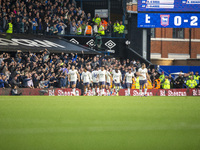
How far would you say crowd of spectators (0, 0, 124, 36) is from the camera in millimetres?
28656

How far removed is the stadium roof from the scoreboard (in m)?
4.72

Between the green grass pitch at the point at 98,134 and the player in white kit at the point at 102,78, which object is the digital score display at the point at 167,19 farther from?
the green grass pitch at the point at 98,134

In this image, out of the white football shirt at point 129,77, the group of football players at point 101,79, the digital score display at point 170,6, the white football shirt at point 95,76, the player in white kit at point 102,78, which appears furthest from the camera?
the digital score display at point 170,6

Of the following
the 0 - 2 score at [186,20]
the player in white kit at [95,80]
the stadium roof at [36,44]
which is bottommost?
the player in white kit at [95,80]

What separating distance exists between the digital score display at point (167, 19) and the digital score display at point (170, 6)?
36cm

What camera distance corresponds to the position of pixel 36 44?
27.9 meters

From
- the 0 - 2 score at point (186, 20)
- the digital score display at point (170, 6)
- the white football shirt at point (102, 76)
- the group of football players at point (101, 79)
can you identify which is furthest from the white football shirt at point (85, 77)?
the 0 - 2 score at point (186, 20)

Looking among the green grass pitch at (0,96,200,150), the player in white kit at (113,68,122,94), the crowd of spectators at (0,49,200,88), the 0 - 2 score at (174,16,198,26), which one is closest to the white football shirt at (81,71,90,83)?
the crowd of spectators at (0,49,200,88)

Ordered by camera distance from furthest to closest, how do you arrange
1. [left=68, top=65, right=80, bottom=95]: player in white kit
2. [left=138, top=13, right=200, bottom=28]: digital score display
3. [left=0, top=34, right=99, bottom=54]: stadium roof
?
1. [left=138, top=13, right=200, bottom=28]: digital score display
2. [left=0, top=34, right=99, bottom=54]: stadium roof
3. [left=68, top=65, right=80, bottom=95]: player in white kit

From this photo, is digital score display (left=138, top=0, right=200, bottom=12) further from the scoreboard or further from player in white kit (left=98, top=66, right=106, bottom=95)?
player in white kit (left=98, top=66, right=106, bottom=95)

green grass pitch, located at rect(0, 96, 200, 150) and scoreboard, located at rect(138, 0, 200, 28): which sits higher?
scoreboard, located at rect(138, 0, 200, 28)

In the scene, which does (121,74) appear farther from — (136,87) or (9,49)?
(9,49)

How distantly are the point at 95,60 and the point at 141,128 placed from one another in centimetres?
2071

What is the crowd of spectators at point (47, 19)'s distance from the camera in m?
28.7
